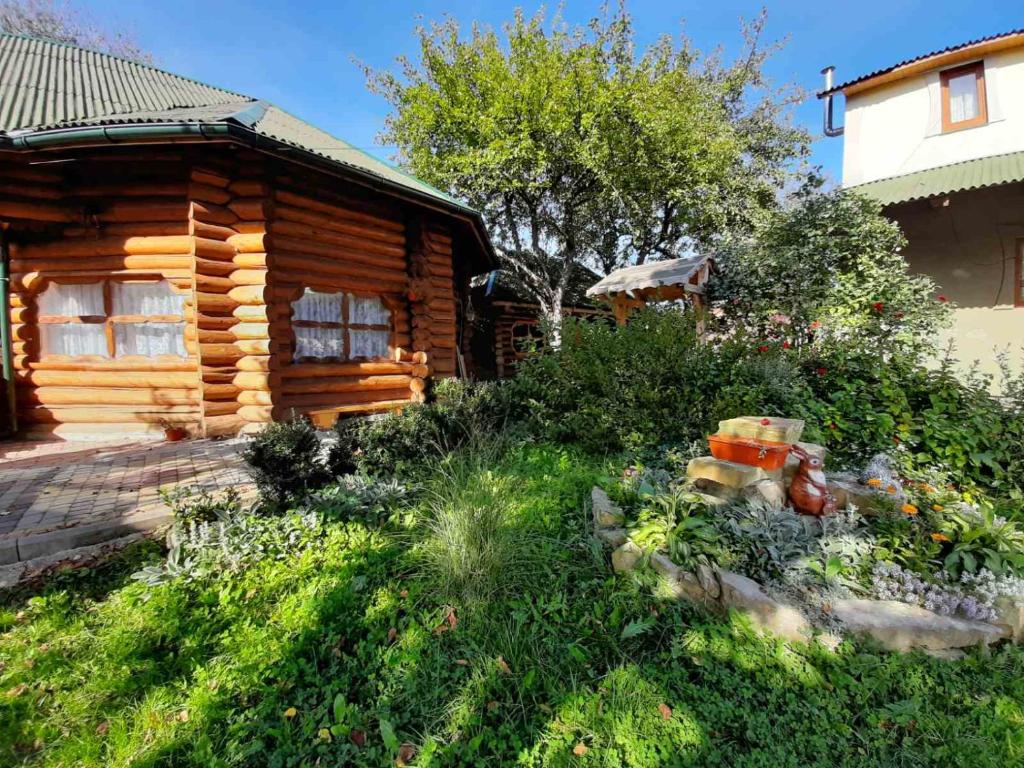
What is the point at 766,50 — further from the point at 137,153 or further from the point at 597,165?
the point at 137,153

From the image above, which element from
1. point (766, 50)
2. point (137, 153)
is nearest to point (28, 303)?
point (137, 153)

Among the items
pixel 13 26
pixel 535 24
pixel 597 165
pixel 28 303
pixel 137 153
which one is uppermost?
pixel 13 26

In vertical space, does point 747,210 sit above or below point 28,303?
above

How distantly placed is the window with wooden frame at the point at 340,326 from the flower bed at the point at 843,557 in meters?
5.07

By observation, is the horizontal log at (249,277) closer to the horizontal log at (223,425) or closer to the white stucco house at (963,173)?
the horizontal log at (223,425)

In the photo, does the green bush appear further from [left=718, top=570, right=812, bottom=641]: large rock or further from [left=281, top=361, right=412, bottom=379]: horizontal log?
[left=718, top=570, right=812, bottom=641]: large rock

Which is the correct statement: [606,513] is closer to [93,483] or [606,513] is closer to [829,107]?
[93,483]

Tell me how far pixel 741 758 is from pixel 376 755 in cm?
144

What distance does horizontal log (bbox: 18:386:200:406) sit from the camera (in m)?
5.46

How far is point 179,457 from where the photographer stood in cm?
447

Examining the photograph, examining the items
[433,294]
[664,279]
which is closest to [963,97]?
[664,279]

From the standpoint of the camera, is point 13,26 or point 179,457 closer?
point 179,457

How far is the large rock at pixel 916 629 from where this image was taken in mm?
2158

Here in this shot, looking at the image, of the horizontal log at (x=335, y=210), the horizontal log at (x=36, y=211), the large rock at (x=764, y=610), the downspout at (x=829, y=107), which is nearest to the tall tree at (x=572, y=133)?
the downspout at (x=829, y=107)
